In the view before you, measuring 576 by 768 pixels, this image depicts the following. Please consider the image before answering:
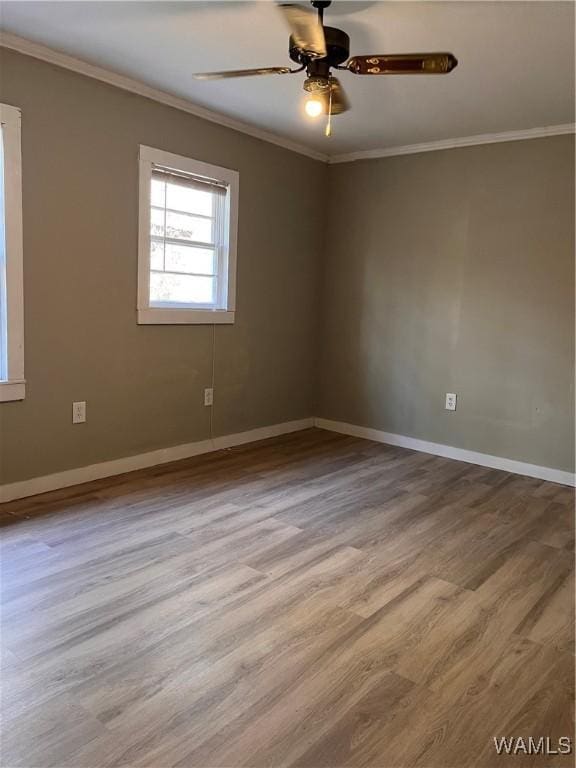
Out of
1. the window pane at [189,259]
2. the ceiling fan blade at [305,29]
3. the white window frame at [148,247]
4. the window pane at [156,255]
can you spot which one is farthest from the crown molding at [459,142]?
the ceiling fan blade at [305,29]

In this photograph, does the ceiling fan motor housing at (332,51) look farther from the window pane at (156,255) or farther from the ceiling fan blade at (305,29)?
the window pane at (156,255)

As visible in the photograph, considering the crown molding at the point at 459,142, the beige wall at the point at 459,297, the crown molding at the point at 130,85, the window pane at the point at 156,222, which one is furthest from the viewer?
the beige wall at the point at 459,297

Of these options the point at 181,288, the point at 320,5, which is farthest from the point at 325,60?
the point at 181,288

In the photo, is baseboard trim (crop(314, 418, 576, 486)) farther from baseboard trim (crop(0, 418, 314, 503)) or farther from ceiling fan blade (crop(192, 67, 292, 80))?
ceiling fan blade (crop(192, 67, 292, 80))

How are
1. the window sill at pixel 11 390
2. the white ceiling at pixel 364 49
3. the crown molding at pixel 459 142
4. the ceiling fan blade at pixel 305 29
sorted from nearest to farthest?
the ceiling fan blade at pixel 305 29 < the white ceiling at pixel 364 49 < the window sill at pixel 11 390 < the crown molding at pixel 459 142

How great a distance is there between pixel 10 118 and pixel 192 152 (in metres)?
1.18

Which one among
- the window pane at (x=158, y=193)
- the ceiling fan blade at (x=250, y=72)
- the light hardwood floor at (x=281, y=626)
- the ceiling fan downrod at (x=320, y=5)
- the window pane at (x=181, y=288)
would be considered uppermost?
the ceiling fan downrod at (x=320, y=5)

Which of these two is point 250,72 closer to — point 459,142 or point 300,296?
point 459,142

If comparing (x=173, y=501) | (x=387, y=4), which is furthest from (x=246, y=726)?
(x=387, y=4)

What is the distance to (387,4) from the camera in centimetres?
222

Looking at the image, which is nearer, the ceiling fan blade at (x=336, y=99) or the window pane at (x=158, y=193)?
the ceiling fan blade at (x=336, y=99)

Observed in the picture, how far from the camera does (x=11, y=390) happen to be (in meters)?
2.95

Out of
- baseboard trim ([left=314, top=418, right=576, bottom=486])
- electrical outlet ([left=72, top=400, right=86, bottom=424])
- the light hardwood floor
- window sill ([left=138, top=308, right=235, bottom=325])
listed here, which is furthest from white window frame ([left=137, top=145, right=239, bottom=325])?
baseboard trim ([left=314, top=418, right=576, bottom=486])

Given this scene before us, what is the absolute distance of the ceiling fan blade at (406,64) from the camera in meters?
1.99
